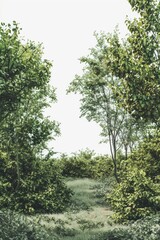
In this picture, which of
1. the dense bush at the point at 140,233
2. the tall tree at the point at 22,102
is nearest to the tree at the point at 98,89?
the tall tree at the point at 22,102

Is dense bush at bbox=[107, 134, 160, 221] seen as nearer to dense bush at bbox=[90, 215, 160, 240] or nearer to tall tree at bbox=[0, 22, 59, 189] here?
dense bush at bbox=[90, 215, 160, 240]

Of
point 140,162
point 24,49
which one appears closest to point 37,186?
point 140,162

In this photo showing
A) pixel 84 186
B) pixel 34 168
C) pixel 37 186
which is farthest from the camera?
pixel 84 186

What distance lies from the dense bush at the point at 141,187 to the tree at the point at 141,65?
4.49m

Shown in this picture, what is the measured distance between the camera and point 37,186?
23.4m

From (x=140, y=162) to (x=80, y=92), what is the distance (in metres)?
8.61

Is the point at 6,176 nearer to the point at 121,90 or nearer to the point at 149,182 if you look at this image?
the point at 149,182

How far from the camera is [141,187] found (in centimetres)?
1831

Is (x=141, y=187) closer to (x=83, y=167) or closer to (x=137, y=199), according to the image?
(x=137, y=199)

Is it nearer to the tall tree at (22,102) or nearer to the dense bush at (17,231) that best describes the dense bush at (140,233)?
the dense bush at (17,231)

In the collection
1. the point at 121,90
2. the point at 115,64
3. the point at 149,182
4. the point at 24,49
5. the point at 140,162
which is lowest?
the point at 149,182

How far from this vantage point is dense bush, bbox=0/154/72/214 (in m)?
21.4

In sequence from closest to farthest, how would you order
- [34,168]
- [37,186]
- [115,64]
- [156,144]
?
1. [115,64]
2. [156,144]
3. [37,186]
4. [34,168]

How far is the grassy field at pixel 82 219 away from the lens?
15616mm
